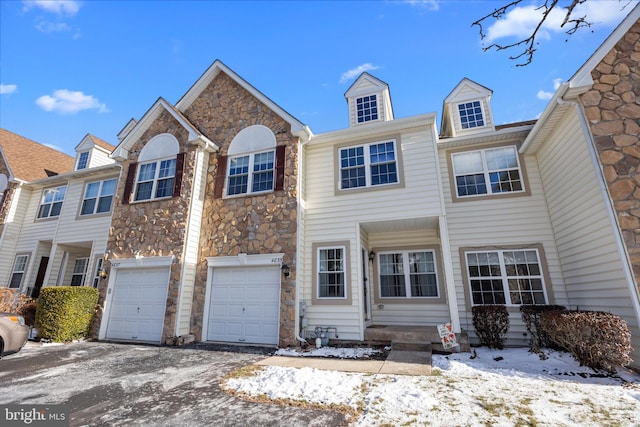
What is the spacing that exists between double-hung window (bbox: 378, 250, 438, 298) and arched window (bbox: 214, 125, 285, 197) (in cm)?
488

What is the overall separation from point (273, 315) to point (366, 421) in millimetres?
5431

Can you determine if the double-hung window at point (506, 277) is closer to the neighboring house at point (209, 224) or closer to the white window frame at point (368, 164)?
A: the white window frame at point (368, 164)

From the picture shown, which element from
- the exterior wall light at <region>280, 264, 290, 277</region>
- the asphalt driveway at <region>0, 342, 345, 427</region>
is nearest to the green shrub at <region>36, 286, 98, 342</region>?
the asphalt driveway at <region>0, 342, 345, 427</region>

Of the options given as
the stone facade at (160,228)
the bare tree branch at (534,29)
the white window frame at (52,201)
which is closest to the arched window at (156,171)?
the stone facade at (160,228)

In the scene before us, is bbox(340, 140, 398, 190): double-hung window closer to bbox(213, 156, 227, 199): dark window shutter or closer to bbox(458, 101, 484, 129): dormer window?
bbox(458, 101, 484, 129): dormer window

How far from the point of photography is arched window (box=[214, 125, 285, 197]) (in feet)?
33.1

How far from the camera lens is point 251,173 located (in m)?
10.3

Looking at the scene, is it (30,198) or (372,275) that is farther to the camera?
(30,198)

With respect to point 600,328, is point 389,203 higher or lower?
higher

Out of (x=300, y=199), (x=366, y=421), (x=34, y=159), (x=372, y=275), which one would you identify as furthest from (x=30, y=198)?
(x=366, y=421)

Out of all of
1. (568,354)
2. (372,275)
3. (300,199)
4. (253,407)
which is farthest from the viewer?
(372,275)

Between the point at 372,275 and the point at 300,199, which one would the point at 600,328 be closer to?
the point at 372,275

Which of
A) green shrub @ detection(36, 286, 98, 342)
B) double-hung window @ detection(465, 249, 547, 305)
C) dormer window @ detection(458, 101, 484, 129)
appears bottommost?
green shrub @ detection(36, 286, 98, 342)

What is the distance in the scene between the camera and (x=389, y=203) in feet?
30.5
